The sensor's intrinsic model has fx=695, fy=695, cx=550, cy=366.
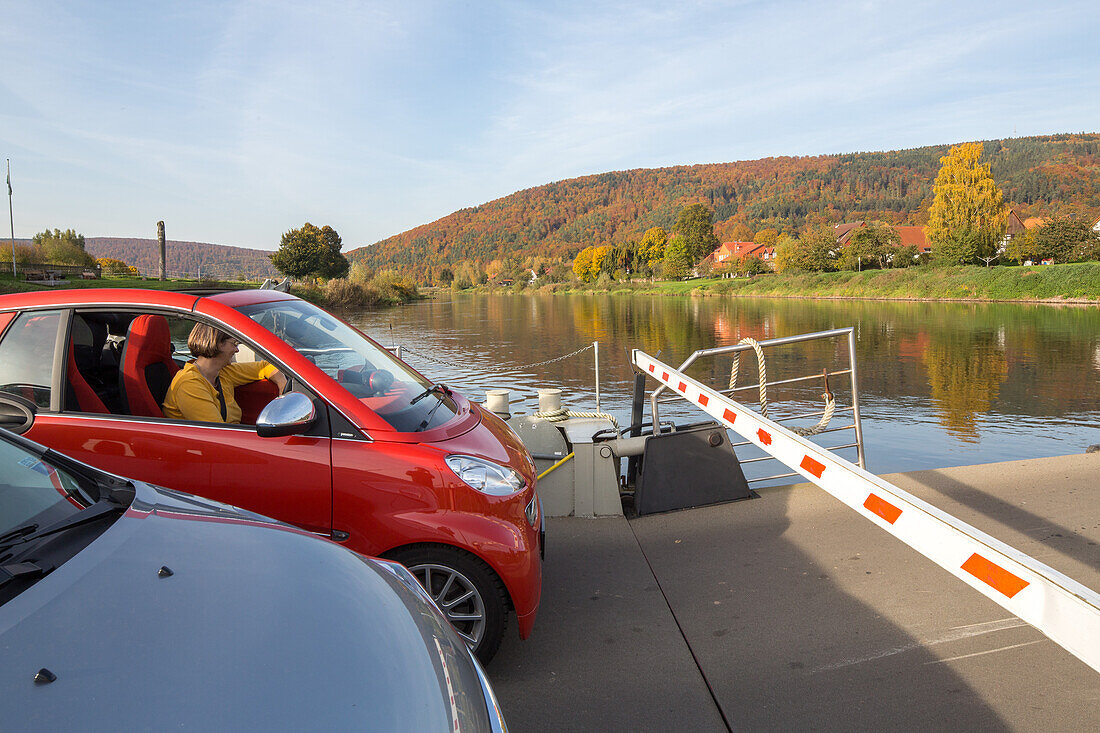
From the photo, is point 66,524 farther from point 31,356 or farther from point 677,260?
point 677,260

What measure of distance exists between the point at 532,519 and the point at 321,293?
71.1 m

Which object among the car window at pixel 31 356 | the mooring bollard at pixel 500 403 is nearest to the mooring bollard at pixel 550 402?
Result: the mooring bollard at pixel 500 403

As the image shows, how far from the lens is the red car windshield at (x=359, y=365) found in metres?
3.36

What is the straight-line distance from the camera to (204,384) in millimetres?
3615

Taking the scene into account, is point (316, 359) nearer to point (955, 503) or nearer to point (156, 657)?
point (156, 657)

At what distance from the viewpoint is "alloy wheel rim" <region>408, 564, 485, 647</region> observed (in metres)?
3.08

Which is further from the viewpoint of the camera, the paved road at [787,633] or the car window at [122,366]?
the car window at [122,366]

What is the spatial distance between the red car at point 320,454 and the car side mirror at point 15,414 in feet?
0.22

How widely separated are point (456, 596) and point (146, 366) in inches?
82.8

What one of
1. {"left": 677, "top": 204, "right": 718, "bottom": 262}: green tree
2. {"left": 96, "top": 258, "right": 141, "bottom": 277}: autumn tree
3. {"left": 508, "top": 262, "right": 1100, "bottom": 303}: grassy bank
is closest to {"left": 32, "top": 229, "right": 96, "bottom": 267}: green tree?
{"left": 96, "top": 258, "right": 141, "bottom": 277}: autumn tree

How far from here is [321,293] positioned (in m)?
A: 70.1

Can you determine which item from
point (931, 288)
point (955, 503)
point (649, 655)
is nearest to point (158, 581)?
point (649, 655)

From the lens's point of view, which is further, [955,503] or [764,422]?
[955,503]

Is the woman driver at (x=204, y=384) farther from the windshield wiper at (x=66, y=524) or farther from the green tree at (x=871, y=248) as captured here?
the green tree at (x=871, y=248)
